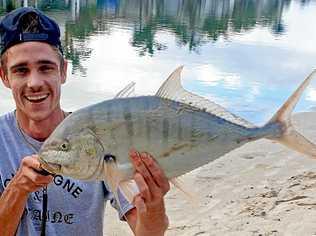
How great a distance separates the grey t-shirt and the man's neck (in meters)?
0.03

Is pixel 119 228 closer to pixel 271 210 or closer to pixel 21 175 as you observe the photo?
pixel 271 210

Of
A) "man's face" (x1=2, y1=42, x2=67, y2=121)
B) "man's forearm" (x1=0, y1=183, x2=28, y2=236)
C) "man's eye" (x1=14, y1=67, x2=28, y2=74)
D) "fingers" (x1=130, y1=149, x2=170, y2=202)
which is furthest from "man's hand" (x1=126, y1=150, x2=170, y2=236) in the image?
"man's eye" (x1=14, y1=67, x2=28, y2=74)

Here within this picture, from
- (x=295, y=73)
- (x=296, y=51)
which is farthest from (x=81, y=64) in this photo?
(x=296, y=51)

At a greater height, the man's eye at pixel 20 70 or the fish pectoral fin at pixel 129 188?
the man's eye at pixel 20 70

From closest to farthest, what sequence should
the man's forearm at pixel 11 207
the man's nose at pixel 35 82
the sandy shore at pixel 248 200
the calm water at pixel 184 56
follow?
the man's forearm at pixel 11 207
the man's nose at pixel 35 82
the sandy shore at pixel 248 200
the calm water at pixel 184 56

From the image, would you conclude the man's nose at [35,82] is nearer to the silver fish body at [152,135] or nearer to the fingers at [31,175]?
the fingers at [31,175]

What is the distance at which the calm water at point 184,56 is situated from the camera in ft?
47.5

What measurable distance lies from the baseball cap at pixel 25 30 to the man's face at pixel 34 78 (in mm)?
31

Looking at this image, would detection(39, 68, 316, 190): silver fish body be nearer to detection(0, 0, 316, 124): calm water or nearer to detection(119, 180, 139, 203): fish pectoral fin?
detection(119, 180, 139, 203): fish pectoral fin

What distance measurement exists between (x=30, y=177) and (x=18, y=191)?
0.20m

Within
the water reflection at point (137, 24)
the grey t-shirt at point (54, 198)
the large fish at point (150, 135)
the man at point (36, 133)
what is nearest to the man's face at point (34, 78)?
the man at point (36, 133)

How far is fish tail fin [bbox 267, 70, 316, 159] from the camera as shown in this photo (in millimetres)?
2426

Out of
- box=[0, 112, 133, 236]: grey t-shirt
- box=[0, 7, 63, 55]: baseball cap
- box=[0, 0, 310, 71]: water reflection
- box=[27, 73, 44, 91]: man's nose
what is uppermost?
box=[0, 7, 63, 55]: baseball cap

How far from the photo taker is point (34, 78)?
2887 mm
